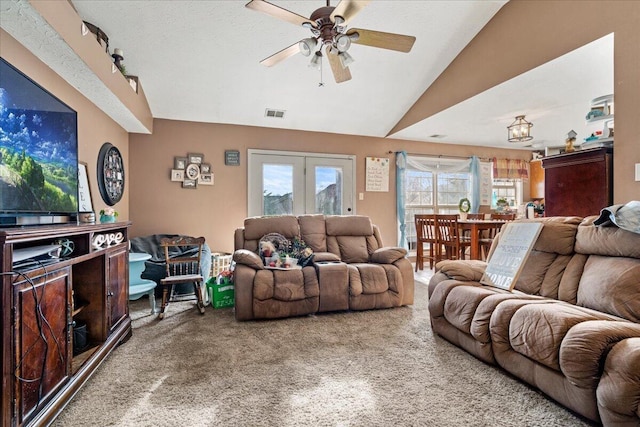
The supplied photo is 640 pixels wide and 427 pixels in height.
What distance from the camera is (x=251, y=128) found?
205 inches

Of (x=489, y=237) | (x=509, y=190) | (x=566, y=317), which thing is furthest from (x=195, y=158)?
(x=509, y=190)

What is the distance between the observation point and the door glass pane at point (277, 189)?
528 cm

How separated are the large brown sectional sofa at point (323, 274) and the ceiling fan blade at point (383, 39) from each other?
1967 mm

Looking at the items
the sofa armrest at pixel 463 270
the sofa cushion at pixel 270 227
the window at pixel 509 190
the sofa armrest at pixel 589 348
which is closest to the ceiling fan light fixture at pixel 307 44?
the sofa cushion at pixel 270 227

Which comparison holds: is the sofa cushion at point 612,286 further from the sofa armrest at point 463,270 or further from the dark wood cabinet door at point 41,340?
the dark wood cabinet door at point 41,340

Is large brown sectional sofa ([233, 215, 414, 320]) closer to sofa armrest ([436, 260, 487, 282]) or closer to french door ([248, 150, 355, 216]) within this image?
sofa armrest ([436, 260, 487, 282])

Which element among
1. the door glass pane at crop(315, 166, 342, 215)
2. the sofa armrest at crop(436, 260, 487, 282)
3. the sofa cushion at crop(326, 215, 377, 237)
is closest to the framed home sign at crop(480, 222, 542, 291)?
the sofa armrest at crop(436, 260, 487, 282)

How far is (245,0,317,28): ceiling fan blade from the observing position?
2129 millimetres

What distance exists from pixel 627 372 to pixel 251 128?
4.94 meters

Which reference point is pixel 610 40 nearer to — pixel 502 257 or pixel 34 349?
pixel 502 257

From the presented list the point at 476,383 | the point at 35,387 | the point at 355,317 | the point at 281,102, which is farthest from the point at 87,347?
the point at 281,102

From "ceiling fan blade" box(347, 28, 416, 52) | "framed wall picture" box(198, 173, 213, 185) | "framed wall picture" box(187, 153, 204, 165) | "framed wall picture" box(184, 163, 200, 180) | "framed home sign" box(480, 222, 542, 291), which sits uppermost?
"ceiling fan blade" box(347, 28, 416, 52)

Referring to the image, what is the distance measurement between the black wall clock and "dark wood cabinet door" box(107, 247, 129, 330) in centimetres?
151

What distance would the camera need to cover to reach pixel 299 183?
5.43 metres
